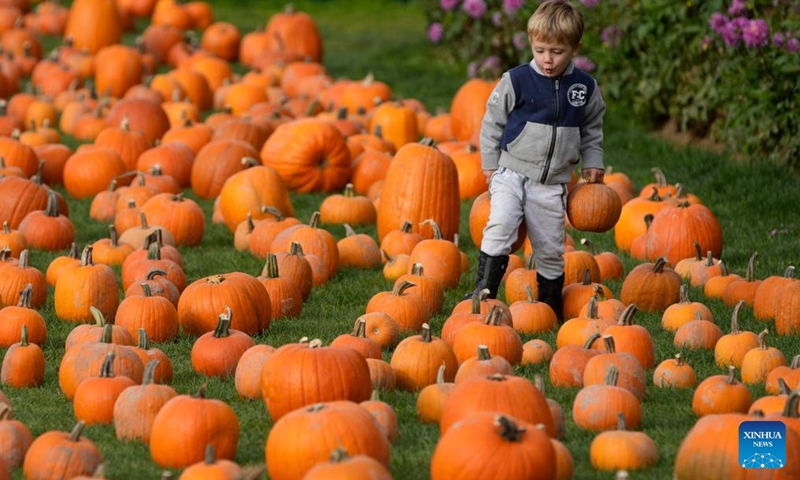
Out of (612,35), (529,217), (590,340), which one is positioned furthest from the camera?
(612,35)

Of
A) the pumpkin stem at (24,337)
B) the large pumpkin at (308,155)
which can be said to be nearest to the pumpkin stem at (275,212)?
the large pumpkin at (308,155)

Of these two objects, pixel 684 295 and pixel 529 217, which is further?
pixel 529 217

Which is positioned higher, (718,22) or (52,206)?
(718,22)

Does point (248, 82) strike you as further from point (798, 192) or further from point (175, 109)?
point (798, 192)

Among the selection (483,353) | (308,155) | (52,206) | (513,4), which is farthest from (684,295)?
(513,4)

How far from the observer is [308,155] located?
9766 millimetres

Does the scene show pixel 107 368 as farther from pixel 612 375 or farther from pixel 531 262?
pixel 531 262

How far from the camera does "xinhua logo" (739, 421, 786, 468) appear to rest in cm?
405

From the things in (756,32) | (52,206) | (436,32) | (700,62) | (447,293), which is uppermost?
(756,32)

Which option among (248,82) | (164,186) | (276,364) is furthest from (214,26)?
(276,364)

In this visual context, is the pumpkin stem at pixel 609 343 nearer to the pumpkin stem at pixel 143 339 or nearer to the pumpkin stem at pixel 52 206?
the pumpkin stem at pixel 143 339

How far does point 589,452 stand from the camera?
14.9ft

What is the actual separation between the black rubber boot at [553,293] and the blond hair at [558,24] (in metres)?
1.30

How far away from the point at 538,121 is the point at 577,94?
0.84 feet
